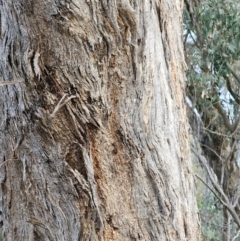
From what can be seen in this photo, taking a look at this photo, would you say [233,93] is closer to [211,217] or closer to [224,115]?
[224,115]

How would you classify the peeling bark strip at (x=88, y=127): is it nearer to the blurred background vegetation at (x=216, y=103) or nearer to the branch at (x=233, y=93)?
the blurred background vegetation at (x=216, y=103)

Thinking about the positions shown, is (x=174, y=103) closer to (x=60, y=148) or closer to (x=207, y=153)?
(x=60, y=148)

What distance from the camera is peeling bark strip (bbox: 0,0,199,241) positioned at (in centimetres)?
127

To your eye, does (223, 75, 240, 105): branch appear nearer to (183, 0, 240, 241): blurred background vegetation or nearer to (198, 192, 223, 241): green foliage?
(183, 0, 240, 241): blurred background vegetation

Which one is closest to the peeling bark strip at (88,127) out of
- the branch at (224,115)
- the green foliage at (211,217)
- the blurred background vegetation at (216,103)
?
the blurred background vegetation at (216,103)

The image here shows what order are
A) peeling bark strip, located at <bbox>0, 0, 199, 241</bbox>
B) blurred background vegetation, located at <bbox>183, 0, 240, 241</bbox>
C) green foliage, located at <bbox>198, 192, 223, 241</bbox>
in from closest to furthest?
peeling bark strip, located at <bbox>0, 0, 199, 241</bbox> < blurred background vegetation, located at <bbox>183, 0, 240, 241</bbox> < green foliage, located at <bbox>198, 192, 223, 241</bbox>

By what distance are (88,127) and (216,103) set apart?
12.7 feet

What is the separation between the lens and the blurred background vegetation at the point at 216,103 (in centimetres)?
437

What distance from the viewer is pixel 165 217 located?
4.42 feet

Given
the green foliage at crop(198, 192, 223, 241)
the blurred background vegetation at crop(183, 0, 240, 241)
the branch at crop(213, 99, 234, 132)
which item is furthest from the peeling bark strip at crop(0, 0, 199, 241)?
the branch at crop(213, 99, 234, 132)

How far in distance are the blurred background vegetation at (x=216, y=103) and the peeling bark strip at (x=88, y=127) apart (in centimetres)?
305

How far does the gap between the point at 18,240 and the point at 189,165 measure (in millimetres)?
533

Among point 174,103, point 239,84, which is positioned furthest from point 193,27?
point 174,103

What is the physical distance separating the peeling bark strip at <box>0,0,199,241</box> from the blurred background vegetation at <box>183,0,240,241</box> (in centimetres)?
305
